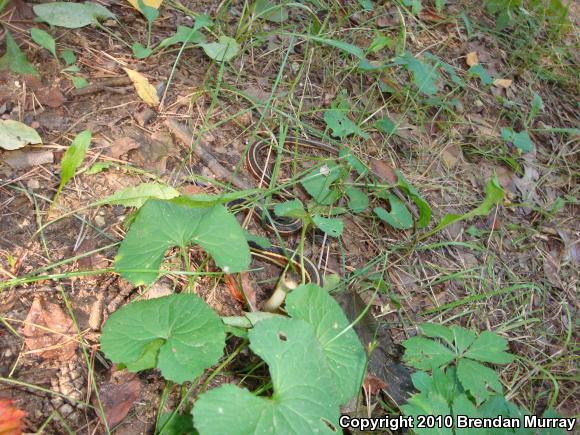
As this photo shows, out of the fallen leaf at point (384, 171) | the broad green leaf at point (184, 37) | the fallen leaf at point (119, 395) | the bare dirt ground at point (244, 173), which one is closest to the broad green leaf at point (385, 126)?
the bare dirt ground at point (244, 173)

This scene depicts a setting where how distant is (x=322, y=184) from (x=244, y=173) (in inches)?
11.8

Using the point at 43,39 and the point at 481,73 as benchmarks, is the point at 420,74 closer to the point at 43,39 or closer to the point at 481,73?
the point at 481,73

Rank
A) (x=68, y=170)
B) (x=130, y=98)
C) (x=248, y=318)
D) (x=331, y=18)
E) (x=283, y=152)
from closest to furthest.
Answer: (x=248, y=318) → (x=68, y=170) → (x=130, y=98) → (x=283, y=152) → (x=331, y=18)

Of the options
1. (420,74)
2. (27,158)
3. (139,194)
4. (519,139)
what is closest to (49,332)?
(139,194)

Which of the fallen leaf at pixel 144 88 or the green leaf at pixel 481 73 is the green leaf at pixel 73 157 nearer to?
the fallen leaf at pixel 144 88

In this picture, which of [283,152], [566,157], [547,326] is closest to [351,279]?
[283,152]

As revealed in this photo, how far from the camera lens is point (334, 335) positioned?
1.37 metres

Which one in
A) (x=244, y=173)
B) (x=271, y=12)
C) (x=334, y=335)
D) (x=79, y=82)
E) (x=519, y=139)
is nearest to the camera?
(x=334, y=335)

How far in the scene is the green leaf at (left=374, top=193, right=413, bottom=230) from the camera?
198cm

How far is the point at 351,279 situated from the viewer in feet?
5.74

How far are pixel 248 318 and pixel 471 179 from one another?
144 cm

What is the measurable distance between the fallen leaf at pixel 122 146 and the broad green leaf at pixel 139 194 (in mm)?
200

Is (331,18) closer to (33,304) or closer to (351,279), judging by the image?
(351,279)

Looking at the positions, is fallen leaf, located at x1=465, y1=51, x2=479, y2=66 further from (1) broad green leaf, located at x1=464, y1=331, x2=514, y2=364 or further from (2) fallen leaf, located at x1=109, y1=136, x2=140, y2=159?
(2) fallen leaf, located at x1=109, y1=136, x2=140, y2=159
